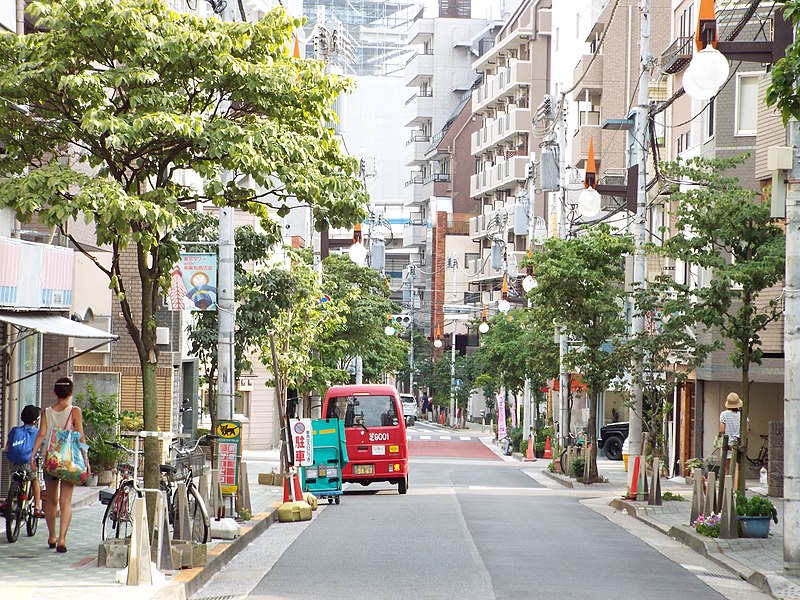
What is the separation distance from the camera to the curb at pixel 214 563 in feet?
41.9

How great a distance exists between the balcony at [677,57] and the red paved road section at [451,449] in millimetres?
18880

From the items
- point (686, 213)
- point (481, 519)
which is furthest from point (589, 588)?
point (686, 213)

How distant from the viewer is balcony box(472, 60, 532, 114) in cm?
8625

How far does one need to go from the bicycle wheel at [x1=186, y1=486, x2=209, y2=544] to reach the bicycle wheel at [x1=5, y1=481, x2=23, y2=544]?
2257 mm

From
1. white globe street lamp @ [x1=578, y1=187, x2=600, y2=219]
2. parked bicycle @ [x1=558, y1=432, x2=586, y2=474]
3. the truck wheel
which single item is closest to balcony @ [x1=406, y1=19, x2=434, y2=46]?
the truck wheel

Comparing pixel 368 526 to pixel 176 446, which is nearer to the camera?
pixel 176 446

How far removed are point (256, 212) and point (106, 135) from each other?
2.54 meters

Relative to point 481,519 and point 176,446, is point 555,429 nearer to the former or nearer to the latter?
point 481,519

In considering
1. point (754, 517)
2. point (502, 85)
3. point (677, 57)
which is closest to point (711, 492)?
point (754, 517)

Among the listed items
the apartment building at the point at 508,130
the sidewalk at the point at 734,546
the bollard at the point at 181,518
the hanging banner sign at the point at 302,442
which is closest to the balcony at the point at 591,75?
the apartment building at the point at 508,130

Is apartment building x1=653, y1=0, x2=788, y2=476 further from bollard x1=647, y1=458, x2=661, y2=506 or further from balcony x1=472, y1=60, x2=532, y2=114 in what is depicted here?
balcony x1=472, y1=60, x2=532, y2=114

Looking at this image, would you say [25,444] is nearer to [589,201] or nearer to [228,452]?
[228,452]

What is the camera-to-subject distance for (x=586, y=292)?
3362 centimetres

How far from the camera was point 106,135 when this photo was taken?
14414 millimetres
